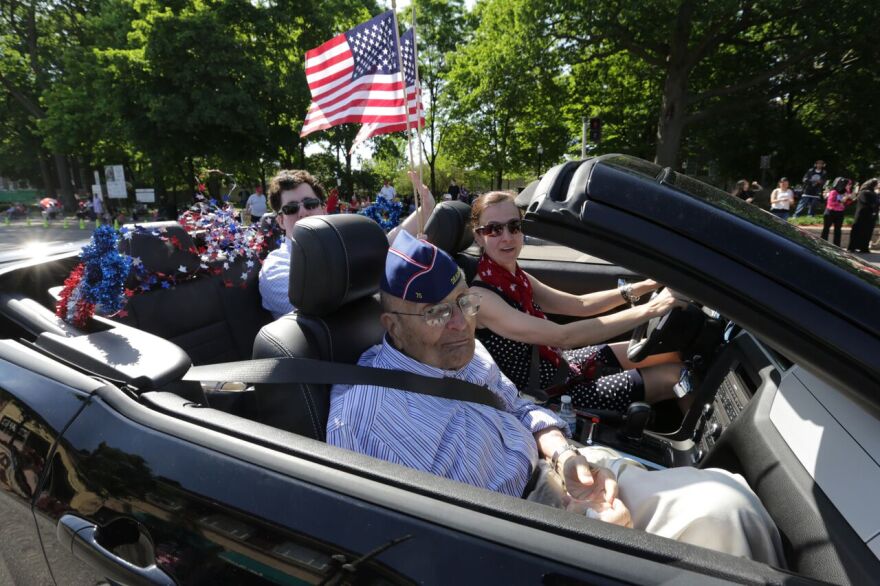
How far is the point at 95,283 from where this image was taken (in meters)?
1.87

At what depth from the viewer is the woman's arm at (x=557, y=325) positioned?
7.72 feet

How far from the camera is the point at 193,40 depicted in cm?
1689

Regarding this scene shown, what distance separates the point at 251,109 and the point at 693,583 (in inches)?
748

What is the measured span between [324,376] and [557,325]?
4.19 ft

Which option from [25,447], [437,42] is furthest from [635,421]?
[437,42]

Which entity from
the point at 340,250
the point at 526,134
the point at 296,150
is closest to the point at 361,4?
the point at 296,150

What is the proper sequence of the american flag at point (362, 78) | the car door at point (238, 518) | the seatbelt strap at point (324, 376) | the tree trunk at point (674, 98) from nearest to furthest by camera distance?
the car door at point (238, 518)
the seatbelt strap at point (324, 376)
the american flag at point (362, 78)
the tree trunk at point (674, 98)

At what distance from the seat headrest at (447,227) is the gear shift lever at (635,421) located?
1545mm

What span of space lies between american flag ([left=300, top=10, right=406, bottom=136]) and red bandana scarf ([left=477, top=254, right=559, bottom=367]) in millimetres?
2465

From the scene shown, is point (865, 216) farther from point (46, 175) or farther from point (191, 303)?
point (46, 175)

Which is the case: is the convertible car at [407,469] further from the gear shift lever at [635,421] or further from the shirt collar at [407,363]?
the gear shift lever at [635,421]

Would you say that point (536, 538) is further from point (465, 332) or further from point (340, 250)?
A: point (340, 250)

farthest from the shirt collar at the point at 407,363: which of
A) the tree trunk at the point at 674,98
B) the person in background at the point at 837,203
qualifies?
the tree trunk at the point at 674,98

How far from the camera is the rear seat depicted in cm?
279
